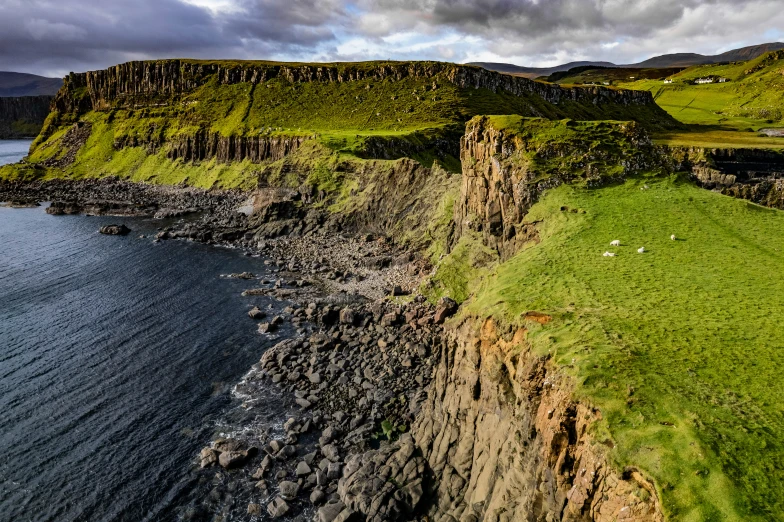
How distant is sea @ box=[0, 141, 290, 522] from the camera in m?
31.7

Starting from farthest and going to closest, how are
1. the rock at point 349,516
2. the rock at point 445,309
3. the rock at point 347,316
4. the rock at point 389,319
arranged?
the rock at point 347,316 → the rock at point 389,319 → the rock at point 445,309 → the rock at point 349,516

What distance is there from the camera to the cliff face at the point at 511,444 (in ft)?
56.6

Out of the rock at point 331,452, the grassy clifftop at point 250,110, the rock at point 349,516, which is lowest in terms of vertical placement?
the rock at point 331,452

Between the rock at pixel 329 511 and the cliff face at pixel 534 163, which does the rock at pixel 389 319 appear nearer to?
the cliff face at pixel 534 163

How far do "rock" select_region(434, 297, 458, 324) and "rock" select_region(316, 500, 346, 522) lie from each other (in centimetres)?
2243

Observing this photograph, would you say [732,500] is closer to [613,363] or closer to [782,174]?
[613,363]

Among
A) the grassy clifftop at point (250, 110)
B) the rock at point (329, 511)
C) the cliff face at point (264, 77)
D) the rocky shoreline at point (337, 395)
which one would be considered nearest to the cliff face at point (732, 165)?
the rocky shoreline at point (337, 395)

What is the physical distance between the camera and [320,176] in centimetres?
9812

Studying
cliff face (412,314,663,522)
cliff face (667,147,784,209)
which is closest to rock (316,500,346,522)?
cliff face (412,314,663,522)

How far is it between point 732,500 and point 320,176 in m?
91.3

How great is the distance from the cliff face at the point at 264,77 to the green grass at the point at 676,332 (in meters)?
139

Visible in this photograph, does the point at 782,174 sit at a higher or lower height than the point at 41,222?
higher

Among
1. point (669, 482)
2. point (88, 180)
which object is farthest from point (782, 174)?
point (88, 180)

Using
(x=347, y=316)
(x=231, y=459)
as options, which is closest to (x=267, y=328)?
(x=347, y=316)
